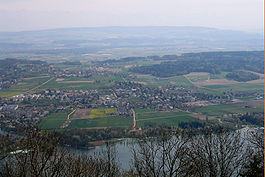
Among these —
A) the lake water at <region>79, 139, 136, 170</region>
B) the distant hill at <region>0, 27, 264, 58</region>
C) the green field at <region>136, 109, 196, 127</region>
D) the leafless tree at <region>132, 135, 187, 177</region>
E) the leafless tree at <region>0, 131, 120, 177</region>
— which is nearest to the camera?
the leafless tree at <region>0, 131, 120, 177</region>

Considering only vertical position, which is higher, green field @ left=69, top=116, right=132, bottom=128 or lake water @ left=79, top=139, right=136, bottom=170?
green field @ left=69, top=116, right=132, bottom=128

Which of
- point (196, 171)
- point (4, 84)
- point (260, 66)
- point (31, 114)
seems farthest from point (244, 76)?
point (196, 171)

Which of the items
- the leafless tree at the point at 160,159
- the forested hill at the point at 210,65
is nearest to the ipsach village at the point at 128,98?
the forested hill at the point at 210,65

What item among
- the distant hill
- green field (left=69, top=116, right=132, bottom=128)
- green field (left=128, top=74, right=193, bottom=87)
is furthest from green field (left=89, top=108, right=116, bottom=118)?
the distant hill

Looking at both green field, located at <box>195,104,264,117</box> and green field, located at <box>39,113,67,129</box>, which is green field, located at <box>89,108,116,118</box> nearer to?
green field, located at <box>39,113,67,129</box>

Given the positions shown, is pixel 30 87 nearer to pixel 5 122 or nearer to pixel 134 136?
pixel 5 122

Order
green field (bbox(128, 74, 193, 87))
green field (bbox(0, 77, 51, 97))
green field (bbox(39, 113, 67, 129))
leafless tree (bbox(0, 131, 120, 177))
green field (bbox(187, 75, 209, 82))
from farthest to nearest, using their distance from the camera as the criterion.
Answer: green field (bbox(187, 75, 209, 82)) < green field (bbox(128, 74, 193, 87)) < green field (bbox(0, 77, 51, 97)) < green field (bbox(39, 113, 67, 129)) < leafless tree (bbox(0, 131, 120, 177))

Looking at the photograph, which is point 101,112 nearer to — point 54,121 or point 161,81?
point 54,121

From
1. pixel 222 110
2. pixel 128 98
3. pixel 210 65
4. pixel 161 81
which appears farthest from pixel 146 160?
pixel 210 65
